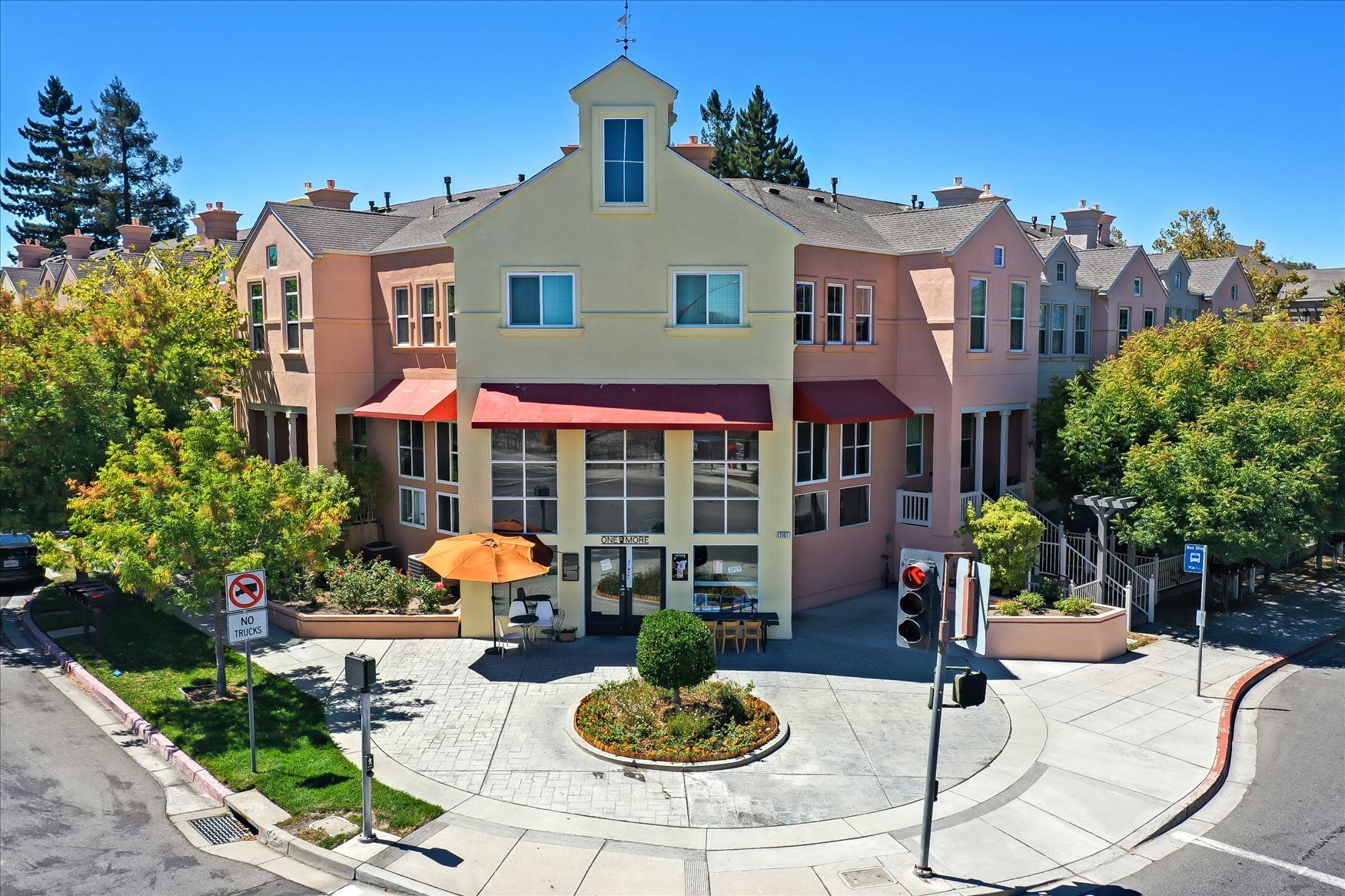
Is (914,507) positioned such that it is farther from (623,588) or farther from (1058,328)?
(1058,328)

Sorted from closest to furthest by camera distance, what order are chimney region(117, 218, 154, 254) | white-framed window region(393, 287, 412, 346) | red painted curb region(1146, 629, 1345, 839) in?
1. red painted curb region(1146, 629, 1345, 839)
2. white-framed window region(393, 287, 412, 346)
3. chimney region(117, 218, 154, 254)

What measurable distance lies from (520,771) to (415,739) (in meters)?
2.13

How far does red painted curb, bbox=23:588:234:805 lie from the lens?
515 inches

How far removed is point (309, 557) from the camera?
16500 mm

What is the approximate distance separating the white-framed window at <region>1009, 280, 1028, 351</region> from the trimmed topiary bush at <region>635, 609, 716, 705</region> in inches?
565

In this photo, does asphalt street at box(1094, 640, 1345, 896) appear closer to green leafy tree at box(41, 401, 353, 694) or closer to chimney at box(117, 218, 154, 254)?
green leafy tree at box(41, 401, 353, 694)

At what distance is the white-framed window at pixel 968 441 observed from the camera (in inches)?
Result: 971

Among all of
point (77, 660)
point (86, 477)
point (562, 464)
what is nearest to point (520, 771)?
point (562, 464)

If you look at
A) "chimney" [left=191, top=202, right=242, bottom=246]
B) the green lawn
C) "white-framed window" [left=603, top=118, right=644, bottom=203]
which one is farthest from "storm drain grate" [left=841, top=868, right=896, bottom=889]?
"chimney" [left=191, top=202, right=242, bottom=246]

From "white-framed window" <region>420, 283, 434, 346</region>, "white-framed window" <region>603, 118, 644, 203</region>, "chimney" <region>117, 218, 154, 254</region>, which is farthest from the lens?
"chimney" <region>117, 218, 154, 254</region>

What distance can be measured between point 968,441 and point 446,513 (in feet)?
44.8

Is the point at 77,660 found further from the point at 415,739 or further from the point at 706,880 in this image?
the point at 706,880

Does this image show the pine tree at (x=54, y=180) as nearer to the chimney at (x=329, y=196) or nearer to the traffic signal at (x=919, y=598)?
the chimney at (x=329, y=196)

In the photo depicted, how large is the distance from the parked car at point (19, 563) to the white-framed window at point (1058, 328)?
95.3 feet
